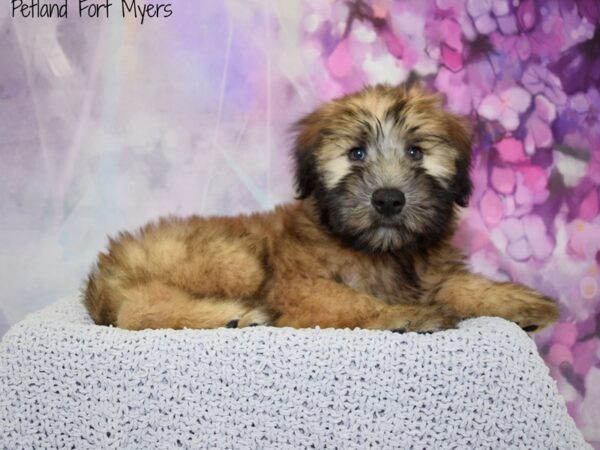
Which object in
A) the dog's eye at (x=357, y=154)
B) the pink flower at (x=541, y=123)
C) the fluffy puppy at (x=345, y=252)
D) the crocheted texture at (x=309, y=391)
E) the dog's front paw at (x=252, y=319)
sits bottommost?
the crocheted texture at (x=309, y=391)

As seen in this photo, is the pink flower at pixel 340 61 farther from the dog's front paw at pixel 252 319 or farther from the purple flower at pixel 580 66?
the dog's front paw at pixel 252 319

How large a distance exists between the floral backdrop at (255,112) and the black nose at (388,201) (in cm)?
130

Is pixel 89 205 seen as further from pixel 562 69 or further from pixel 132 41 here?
pixel 562 69

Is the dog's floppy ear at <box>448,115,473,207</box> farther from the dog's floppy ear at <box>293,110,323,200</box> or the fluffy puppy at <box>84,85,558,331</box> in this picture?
the dog's floppy ear at <box>293,110,323,200</box>

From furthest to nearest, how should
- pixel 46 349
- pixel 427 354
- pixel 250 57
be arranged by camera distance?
pixel 250 57, pixel 46 349, pixel 427 354

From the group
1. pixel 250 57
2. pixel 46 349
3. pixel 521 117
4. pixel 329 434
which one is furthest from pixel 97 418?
pixel 521 117

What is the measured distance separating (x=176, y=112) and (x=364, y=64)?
1.05 meters

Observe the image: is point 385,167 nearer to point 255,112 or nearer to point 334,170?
point 334,170

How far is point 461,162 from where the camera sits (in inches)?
122

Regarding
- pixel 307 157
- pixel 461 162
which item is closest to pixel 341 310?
pixel 307 157

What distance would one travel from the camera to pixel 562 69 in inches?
158

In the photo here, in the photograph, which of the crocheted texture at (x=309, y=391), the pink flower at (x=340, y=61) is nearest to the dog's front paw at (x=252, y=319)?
the crocheted texture at (x=309, y=391)

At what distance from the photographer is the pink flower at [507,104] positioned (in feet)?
13.2

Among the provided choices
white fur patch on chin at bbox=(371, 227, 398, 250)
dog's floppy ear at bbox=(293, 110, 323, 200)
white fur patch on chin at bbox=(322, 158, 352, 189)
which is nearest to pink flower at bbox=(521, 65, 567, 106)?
dog's floppy ear at bbox=(293, 110, 323, 200)
